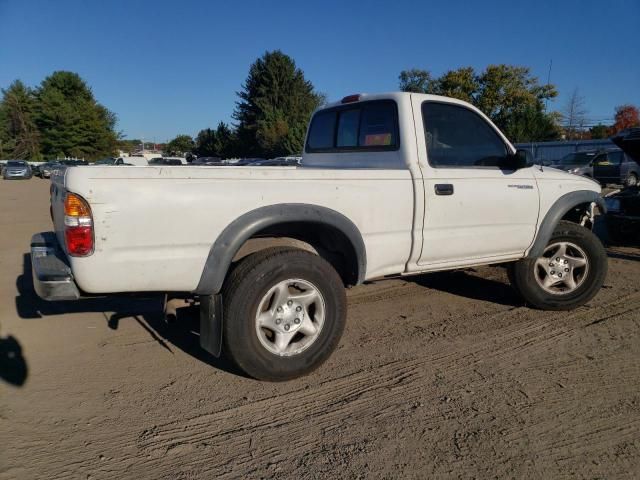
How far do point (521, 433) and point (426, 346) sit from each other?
1281 millimetres

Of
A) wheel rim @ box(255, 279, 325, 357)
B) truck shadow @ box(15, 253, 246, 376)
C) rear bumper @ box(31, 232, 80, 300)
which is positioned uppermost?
rear bumper @ box(31, 232, 80, 300)

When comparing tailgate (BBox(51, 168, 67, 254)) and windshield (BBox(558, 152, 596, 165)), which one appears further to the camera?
windshield (BBox(558, 152, 596, 165))

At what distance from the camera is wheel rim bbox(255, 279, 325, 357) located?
3244 millimetres

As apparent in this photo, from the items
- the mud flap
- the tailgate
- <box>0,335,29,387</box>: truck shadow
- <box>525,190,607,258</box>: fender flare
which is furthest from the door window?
<box>0,335,29,387</box>: truck shadow

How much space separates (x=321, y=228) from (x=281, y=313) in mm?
675

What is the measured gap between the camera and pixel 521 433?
2.72 meters

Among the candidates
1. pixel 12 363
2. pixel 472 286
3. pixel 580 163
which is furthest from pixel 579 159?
pixel 12 363

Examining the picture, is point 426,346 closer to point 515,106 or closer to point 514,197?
point 514,197

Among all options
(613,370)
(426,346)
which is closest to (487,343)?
(426,346)

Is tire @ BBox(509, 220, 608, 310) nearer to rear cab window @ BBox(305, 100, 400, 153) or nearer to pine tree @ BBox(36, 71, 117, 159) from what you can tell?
rear cab window @ BBox(305, 100, 400, 153)

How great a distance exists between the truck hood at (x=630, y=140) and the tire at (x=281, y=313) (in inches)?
215

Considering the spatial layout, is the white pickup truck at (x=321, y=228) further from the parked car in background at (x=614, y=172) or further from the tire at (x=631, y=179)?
the parked car in background at (x=614, y=172)

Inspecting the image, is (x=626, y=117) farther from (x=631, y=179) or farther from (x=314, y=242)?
(x=314, y=242)

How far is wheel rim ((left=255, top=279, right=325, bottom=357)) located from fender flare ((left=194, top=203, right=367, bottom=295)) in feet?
1.15
